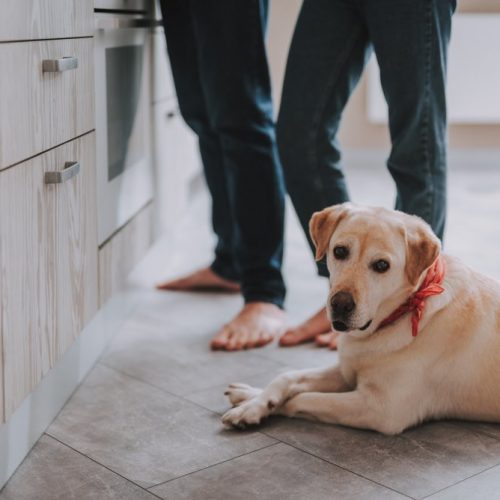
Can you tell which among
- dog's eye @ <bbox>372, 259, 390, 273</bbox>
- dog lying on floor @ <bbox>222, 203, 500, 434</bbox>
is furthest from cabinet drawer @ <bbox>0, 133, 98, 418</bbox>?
dog's eye @ <bbox>372, 259, 390, 273</bbox>

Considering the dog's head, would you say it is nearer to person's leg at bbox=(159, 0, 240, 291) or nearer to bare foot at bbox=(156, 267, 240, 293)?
person's leg at bbox=(159, 0, 240, 291)

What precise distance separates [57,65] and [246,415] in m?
0.74

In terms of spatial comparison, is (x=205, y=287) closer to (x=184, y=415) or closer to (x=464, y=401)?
(x=184, y=415)

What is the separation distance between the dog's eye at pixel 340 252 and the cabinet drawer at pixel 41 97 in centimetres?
56

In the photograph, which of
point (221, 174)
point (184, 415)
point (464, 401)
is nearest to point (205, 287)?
point (221, 174)

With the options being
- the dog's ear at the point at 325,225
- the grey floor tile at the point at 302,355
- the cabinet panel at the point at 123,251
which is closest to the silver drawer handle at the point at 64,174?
the cabinet panel at the point at 123,251

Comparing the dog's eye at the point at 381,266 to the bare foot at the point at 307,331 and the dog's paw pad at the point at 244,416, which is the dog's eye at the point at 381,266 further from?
the bare foot at the point at 307,331

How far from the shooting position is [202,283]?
2.86m

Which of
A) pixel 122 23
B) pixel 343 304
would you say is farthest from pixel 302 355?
pixel 122 23

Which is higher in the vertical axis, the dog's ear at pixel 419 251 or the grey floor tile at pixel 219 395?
the dog's ear at pixel 419 251

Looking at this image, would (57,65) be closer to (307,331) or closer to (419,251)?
(419,251)

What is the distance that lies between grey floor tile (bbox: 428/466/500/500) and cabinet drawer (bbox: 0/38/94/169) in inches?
34.8

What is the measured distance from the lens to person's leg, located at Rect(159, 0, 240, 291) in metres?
2.48

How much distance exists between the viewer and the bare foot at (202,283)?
9.36ft
